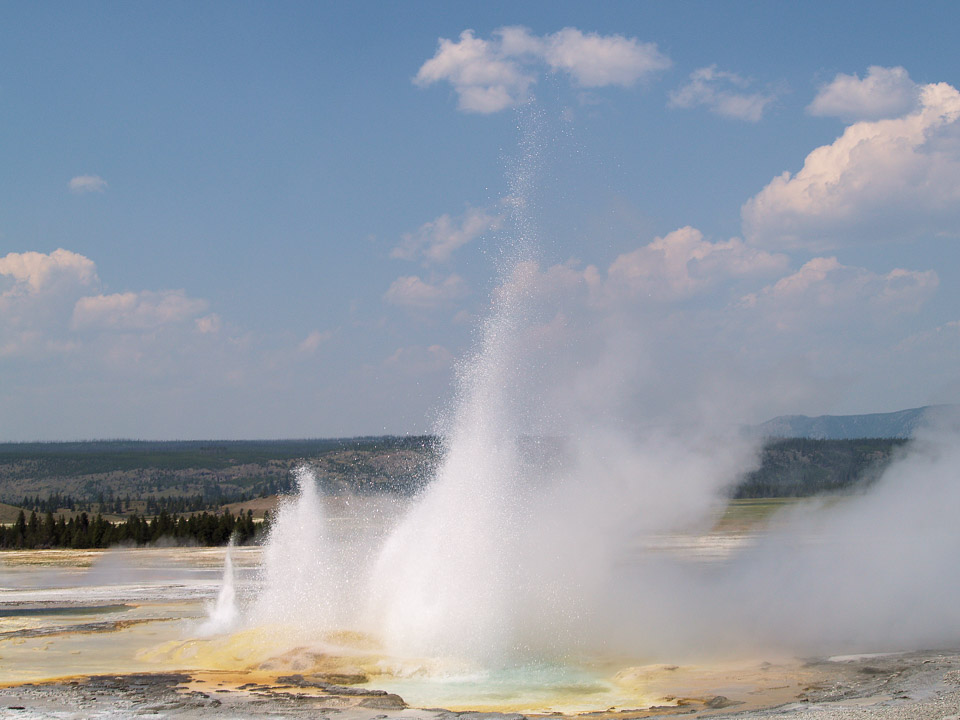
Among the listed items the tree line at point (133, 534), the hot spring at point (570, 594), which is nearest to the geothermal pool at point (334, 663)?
the hot spring at point (570, 594)

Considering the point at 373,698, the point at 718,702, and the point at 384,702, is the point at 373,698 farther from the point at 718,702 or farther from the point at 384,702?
the point at 718,702

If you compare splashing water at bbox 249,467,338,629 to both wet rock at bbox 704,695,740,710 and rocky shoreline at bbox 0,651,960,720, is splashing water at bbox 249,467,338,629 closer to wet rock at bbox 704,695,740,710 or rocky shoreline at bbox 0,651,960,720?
rocky shoreline at bbox 0,651,960,720

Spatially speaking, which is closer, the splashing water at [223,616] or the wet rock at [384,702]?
the wet rock at [384,702]

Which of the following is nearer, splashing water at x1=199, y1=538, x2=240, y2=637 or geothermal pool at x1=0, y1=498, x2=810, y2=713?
geothermal pool at x1=0, y1=498, x2=810, y2=713

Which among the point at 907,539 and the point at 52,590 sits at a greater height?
the point at 907,539

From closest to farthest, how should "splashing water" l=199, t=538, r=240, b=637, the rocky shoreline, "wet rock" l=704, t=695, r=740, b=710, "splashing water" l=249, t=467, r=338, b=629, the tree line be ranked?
the rocky shoreline
"wet rock" l=704, t=695, r=740, b=710
"splashing water" l=249, t=467, r=338, b=629
"splashing water" l=199, t=538, r=240, b=637
the tree line

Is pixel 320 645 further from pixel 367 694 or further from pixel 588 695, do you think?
pixel 588 695

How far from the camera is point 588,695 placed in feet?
59.7

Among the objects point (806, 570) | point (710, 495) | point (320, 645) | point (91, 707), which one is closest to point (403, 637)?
point (320, 645)

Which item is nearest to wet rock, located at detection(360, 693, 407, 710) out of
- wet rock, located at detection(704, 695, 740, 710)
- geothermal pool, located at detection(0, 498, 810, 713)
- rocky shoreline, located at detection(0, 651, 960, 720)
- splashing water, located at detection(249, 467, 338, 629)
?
rocky shoreline, located at detection(0, 651, 960, 720)

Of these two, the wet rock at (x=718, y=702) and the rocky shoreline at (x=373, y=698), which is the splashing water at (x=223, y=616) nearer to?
the rocky shoreline at (x=373, y=698)

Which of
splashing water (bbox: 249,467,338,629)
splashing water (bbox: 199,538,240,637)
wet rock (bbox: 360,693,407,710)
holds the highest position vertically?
splashing water (bbox: 249,467,338,629)

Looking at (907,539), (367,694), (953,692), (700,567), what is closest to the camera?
(953,692)

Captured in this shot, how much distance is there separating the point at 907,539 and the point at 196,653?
21.0m
